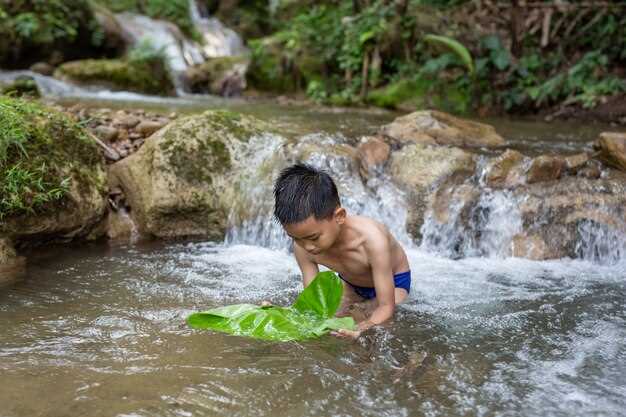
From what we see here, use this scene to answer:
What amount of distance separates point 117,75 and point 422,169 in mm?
7371

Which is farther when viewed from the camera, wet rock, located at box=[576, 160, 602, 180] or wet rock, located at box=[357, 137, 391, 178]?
wet rock, located at box=[357, 137, 391, 178]

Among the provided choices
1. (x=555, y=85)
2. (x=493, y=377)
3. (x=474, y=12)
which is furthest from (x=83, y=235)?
(x=474, y=12)

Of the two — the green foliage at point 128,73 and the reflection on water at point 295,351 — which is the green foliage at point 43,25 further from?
the reflection on water at point 295,351

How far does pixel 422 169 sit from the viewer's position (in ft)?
18.0

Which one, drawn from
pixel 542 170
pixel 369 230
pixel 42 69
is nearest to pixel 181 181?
pixel 369 230

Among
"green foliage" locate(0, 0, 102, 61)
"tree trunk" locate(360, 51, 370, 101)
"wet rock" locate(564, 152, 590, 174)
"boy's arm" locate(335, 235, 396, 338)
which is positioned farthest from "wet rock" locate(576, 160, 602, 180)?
"green foliage" locate(0, 0, 102, 61)

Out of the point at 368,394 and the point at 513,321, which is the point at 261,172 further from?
the point at 368,394

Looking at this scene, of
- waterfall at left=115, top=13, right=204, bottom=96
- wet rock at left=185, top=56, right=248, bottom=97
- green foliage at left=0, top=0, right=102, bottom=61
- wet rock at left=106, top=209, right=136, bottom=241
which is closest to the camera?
wet rock at left=106, top=209, right=136, bottom=241

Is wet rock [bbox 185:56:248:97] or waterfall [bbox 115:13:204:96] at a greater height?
waterfall [bbox 115:13:204:96]

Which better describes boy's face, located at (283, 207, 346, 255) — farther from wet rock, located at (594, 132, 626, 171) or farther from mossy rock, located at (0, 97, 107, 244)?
wet rock, located at (594, 132, 626, 171)

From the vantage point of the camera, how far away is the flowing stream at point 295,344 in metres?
2.29

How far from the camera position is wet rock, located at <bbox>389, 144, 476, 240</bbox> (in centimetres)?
523

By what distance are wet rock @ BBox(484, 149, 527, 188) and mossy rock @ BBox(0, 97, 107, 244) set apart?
3.24 m

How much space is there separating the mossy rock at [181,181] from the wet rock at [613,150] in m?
3.27
